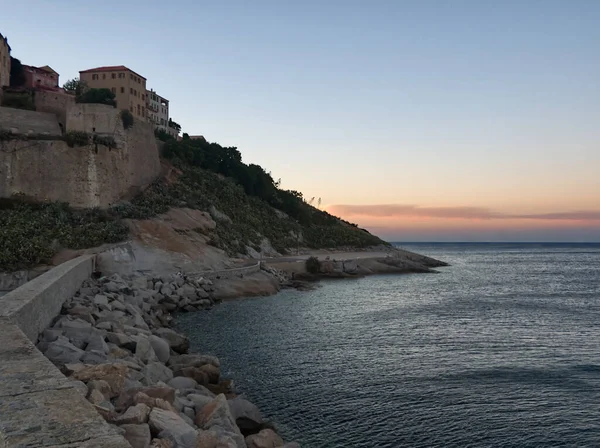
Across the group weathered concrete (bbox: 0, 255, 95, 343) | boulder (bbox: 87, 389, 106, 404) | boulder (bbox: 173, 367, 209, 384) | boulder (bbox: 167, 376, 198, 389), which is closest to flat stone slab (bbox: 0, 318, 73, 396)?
boulder (bbox: 87, 389, 106, 404)

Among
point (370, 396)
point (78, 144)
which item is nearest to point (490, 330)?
point (370, 396)

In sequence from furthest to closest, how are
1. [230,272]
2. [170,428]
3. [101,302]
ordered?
[230,272], [101,302], [170,428]

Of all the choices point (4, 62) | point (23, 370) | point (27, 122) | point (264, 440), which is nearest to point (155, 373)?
point (264, 440)

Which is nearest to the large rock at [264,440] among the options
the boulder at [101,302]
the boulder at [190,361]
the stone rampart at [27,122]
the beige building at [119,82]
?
the boulder at [190,361]

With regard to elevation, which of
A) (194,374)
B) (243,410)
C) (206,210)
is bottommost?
(243,410)

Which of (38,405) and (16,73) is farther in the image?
(16,73)

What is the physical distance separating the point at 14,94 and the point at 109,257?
94.1ft

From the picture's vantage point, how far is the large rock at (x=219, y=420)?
10.4m

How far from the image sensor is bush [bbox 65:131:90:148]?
4447cm

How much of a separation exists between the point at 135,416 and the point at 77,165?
134ft

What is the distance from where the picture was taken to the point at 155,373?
14.2m

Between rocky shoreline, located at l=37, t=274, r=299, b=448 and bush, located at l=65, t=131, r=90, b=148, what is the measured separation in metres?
25.0

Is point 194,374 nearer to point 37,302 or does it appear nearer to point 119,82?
point 37,302

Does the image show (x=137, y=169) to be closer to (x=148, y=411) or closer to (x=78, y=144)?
(x=78, y=144)
